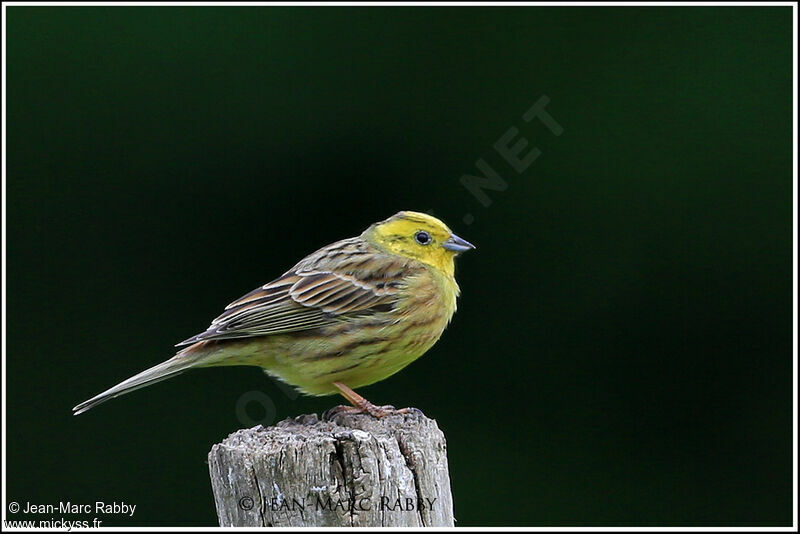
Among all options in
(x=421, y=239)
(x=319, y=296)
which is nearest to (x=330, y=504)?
(x=319, y=296)

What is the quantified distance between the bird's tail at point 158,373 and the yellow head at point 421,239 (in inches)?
37.5

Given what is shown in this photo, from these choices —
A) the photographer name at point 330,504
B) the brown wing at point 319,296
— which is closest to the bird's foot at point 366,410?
the brown wing at point 319,296

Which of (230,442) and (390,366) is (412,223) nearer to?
(390,366)

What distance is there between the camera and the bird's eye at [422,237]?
4.14m

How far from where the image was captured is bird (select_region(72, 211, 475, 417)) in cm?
369

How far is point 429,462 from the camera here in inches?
116

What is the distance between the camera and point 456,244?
4137 mm

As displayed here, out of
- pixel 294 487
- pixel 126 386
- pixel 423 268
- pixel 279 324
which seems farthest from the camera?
pixel 423 268

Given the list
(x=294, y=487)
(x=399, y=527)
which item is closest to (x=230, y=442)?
(x=294, y=487)

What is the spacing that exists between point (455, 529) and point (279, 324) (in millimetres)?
1151

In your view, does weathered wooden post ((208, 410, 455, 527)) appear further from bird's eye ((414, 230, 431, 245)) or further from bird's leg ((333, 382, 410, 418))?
bird's eye ((414, 230, 431, 245))

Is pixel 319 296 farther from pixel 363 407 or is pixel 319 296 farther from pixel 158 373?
pixel 158 373

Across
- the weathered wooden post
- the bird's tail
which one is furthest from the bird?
the weathered wooden post

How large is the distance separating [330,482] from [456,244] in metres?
1.56
